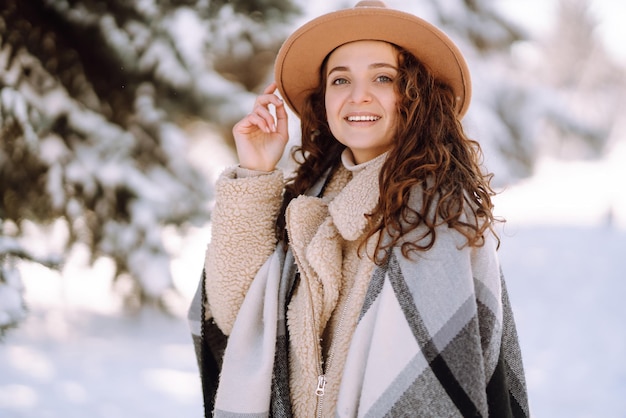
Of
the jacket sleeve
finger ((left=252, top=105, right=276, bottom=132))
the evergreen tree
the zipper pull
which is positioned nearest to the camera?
the zipper pull

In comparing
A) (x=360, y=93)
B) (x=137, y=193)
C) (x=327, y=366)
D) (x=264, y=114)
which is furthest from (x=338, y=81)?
(x=137, y=193)

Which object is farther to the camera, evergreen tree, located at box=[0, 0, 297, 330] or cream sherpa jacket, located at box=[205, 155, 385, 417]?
evergreen tree, located at box=[0, 0, 297, 330]

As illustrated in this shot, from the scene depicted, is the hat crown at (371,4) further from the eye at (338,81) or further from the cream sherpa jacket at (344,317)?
the cream sherpa jacket at (344,317)

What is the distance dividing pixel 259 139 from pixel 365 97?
0.43m

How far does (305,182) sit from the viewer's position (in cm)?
190

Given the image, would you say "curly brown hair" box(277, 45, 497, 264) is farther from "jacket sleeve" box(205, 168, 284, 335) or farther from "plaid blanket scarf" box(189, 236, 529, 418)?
"jacket sleeve" box(205, 168, 284, 335)

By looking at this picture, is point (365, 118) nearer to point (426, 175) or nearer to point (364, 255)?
point (426, 175)

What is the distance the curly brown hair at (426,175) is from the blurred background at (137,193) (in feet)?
3.57

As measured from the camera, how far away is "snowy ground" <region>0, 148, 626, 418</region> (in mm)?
2854

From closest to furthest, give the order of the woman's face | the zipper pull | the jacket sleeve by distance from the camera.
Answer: the zipper pull → the woman's face → the jacket sleeve

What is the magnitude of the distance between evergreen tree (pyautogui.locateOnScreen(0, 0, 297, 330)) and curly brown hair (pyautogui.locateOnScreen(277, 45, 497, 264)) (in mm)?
1486

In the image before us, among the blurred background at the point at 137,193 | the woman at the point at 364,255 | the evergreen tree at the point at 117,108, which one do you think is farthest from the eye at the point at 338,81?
the evergreen tree at the point at 117,108

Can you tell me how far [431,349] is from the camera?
134 cm

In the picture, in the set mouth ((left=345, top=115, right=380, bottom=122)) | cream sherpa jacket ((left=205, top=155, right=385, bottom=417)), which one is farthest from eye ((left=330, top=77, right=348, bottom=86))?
cream sherpa jacket ((left=205, top=155, right=385, bottom=417))
